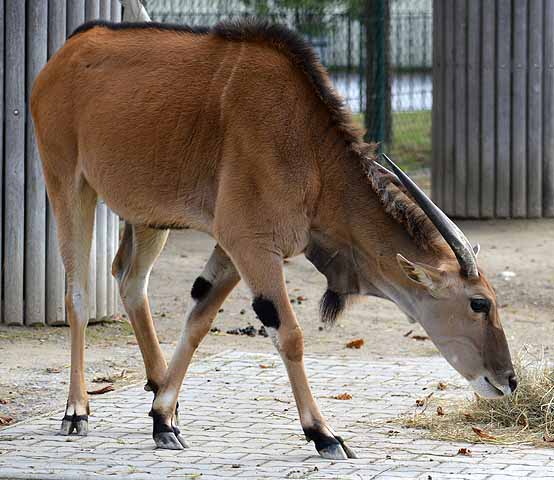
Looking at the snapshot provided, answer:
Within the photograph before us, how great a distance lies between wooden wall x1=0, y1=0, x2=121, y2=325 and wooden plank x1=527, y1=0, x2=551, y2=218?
5.39 m

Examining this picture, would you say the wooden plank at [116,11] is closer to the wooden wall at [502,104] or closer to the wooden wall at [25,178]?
the wooden wall at [25,178]

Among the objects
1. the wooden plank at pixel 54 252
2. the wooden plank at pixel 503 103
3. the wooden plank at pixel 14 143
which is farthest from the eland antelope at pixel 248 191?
the wooden plank at pixel 503 103

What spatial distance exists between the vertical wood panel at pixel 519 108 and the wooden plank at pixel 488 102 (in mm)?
200

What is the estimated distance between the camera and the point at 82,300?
652cm

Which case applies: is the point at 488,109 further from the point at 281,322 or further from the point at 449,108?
the point at 281,322

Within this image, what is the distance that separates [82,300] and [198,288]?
2.03 ft

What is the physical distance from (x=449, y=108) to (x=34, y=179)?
5.53 meters

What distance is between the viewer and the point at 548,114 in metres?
12.7

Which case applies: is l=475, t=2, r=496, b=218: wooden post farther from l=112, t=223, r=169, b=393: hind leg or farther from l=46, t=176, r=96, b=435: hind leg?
l=46, t=176, r=96, b=435: hind leg

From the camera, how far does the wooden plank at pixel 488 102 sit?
12.7 m

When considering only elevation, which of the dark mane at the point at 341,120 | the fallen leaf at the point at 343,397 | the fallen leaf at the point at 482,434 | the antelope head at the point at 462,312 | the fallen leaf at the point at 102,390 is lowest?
the fallen leaf at the point at 343,397

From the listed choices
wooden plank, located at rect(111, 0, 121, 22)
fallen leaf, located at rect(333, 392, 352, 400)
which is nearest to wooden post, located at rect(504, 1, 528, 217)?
wooden plank, located at rect(111, 0, 121, 22)

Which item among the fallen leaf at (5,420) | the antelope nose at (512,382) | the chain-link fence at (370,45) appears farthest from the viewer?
the chain-link fence at (370,45)

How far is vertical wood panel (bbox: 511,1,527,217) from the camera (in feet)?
41.3
